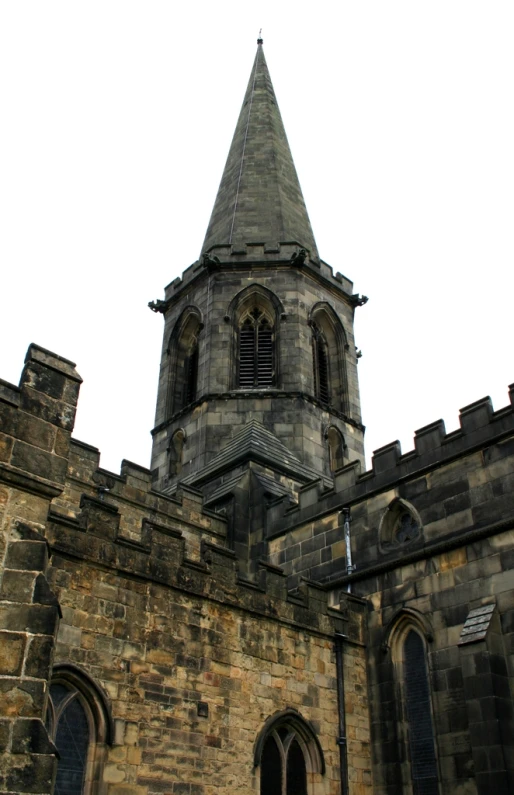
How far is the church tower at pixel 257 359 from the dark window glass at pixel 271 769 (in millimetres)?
7350

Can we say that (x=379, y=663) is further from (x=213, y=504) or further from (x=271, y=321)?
(x=271, y=321)

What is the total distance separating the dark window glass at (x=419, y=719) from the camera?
1175cm

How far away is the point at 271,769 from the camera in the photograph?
10.9 m

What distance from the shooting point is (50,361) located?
23.0 feet

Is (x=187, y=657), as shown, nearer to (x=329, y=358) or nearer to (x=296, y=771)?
(x=296, y=771)

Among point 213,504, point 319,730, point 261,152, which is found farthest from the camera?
point 261,152

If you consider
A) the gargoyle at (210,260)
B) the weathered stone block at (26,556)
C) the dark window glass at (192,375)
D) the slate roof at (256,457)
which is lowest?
the weathered stone block at (26,556)

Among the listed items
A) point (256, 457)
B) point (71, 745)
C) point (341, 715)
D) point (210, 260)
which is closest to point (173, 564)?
point (71, 745)

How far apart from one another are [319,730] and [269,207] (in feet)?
56.2

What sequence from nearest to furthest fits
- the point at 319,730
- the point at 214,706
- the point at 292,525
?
1. the point at 214,706
2. the point at 319,730
3. the point at 292,525

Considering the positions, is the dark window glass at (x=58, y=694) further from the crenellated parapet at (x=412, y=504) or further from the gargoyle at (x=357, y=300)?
the gargoyle at (x=357, y=300)

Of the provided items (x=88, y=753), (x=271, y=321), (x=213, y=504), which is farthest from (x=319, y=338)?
(x=88, y=753)

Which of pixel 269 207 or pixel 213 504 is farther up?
pixel 269 207

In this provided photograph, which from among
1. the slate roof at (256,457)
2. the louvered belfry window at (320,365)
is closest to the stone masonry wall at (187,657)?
the slate roof at (256,457)
